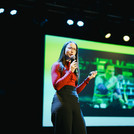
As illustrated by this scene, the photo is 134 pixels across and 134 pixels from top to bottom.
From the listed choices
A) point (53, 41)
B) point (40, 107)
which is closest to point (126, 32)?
point (53, 41)

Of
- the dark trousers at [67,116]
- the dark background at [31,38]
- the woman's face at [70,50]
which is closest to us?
the dark trousers at [67,116]

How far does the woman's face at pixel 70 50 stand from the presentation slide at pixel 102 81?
53.6 inches

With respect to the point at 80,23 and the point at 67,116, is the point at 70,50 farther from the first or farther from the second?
the point at 80,23

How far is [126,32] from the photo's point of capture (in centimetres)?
458

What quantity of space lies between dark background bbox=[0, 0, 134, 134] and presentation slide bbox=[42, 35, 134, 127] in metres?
0.24

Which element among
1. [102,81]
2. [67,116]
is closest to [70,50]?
[67,116]

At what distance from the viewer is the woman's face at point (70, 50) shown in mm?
2482

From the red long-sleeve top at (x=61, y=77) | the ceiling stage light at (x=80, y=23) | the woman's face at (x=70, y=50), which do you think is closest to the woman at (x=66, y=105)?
the red long-sleeve top at (x=61, y=77)

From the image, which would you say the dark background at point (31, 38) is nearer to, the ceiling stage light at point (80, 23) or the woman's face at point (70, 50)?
the ceiling stage light at point (80, 23)

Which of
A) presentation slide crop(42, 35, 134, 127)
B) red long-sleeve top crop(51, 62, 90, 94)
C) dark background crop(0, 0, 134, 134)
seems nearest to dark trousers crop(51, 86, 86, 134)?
red long-sleeve top crop(51, 62, 90, 94)

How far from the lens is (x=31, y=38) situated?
416cm

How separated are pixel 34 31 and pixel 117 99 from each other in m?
2.13

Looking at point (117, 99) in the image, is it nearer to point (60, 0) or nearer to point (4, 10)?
point (60, 0)

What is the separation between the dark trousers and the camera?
2107mm
